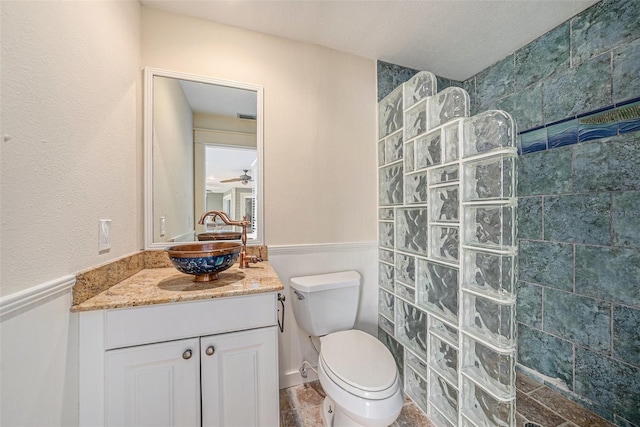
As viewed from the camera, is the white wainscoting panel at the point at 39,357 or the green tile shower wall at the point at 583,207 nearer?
the white wainscoting panel at the point at 39,357

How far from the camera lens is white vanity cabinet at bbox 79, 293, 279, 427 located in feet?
2.99

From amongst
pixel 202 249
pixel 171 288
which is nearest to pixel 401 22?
pixel 202 249

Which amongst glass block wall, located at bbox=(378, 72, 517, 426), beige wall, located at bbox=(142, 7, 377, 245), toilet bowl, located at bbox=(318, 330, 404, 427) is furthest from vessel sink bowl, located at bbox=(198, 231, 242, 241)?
glass block wall, located at bbox=(378, 72, 517, 426)

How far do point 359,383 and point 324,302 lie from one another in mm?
498

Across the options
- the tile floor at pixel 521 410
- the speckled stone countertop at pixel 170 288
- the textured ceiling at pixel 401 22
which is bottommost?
the tile floor at pixel 521 410

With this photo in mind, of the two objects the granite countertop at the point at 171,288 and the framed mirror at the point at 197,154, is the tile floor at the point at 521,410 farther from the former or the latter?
the framed mirror at the point at 197,154

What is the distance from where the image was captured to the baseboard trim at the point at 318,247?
5.37ft

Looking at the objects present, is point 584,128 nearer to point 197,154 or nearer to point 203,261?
point 203,261

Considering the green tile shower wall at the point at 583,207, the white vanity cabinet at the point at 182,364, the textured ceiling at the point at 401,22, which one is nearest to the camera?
the white vanity cabinet at the point at 182,364

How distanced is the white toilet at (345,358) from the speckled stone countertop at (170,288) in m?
0.37

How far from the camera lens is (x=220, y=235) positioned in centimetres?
156

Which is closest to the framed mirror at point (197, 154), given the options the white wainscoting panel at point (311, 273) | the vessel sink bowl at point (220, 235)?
the vessel sink bowl at point (220, 235)

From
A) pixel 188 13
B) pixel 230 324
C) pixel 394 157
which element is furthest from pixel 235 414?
pixel 188 13

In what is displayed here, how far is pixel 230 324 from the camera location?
3.43 feet
